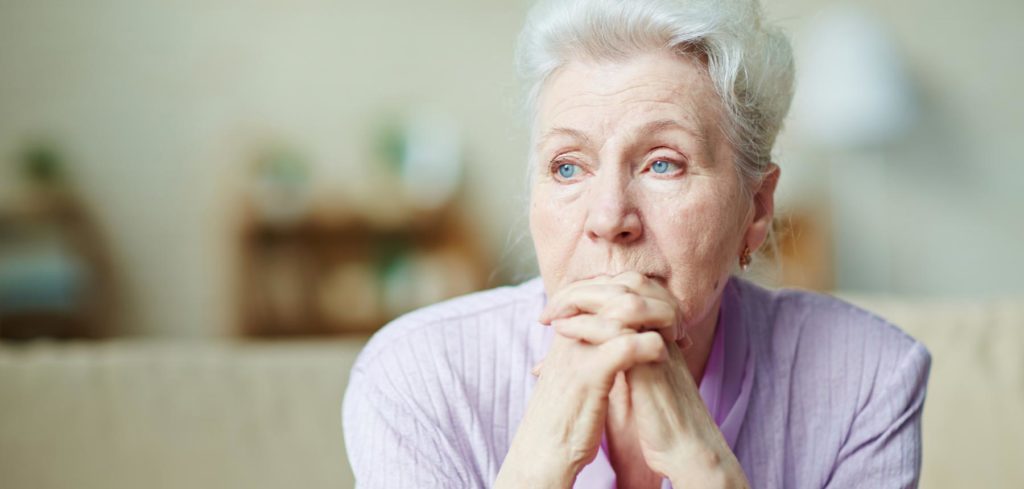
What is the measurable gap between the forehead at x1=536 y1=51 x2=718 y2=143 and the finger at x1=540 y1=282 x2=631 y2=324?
→ 208 mm

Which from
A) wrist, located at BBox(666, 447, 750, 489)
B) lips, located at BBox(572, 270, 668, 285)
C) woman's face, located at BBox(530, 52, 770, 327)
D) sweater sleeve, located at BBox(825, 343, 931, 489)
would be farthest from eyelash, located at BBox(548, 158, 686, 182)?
sweater sleeve, located at BBox(825, 343, 931, 489)

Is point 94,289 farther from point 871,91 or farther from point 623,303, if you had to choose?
point 623,303

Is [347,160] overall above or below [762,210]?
below

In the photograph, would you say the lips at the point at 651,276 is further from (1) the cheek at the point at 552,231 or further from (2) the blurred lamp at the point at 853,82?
(2) the blurred lamp at the point at 853,82

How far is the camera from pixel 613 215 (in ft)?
3.97

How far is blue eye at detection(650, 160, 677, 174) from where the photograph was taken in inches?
49.8

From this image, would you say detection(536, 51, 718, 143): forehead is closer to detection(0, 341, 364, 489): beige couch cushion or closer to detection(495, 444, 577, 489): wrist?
detection(495, 444, 577, 489): wrist

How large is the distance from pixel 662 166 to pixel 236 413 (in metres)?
1.23

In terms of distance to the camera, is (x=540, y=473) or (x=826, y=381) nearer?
(x=540, y=473)

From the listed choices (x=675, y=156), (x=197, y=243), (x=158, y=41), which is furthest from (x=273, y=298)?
(x=675, y=156)

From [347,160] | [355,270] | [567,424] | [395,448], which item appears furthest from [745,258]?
[347,160]

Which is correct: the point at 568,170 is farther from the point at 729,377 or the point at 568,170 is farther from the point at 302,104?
the point at 302,104

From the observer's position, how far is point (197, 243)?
15.1 feet

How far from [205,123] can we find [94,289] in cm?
90
